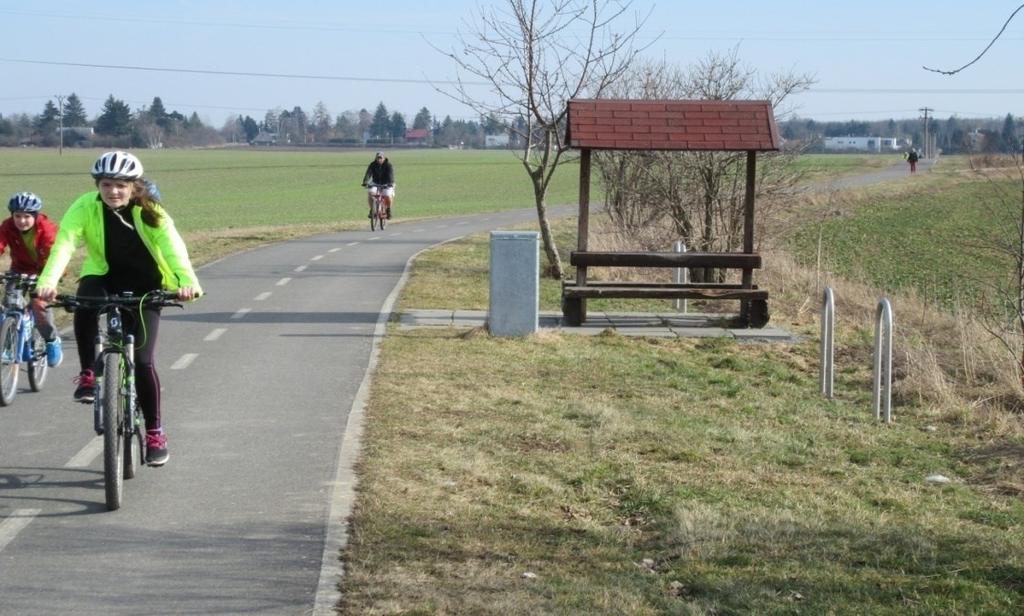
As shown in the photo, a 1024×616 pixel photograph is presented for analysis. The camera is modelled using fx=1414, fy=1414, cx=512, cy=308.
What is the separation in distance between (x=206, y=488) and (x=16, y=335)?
362 cm

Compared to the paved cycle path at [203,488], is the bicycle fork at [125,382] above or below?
above

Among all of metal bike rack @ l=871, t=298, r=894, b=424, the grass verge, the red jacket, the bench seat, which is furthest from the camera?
the bench seat

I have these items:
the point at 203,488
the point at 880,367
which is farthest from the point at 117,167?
the point at 880,367

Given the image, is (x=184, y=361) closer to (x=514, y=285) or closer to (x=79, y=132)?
(x=514, y=285)

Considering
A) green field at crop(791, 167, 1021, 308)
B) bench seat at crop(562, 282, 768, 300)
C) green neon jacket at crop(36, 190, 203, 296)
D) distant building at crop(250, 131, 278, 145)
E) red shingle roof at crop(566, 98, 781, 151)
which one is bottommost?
green field at crop(791, 167, 1021, 308)

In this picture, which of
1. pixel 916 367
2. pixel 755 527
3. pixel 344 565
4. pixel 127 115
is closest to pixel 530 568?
pixel 344 565

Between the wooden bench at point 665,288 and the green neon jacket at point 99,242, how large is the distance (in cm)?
→ 904

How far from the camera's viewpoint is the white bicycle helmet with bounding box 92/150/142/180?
700 cm

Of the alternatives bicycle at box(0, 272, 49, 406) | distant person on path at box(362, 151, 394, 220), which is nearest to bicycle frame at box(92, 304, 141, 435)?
bicycle at box(0, 272, 49, 406)

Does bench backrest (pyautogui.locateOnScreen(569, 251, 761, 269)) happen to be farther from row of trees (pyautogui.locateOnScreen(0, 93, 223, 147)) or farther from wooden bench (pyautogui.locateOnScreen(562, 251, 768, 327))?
row of trees (pyautogui.locateOnScreen(0, 93, 223, 147))

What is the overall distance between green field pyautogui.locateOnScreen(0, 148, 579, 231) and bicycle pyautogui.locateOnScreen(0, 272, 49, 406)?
3197cm

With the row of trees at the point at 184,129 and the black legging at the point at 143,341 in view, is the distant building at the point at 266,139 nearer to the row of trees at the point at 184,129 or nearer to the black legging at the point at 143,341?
the row of trees at the point at 184,129

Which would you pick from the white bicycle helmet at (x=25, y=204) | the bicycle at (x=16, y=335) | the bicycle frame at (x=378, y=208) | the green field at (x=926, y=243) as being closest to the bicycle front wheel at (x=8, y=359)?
the bicycle at (x=16, y=335)

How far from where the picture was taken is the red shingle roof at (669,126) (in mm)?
16172
